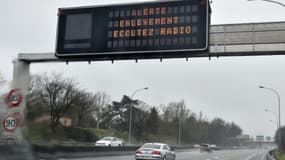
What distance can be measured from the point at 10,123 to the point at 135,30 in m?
14.8

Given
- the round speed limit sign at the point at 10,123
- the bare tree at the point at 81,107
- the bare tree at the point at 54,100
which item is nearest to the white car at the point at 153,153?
the bare tree at the point at 54,100

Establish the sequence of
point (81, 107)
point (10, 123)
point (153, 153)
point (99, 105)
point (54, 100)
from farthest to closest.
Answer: point (99, 105) → point (81, 107) → point (153, 153) → point (54, 100) → point (10, 123)

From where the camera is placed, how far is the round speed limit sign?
13.4 m

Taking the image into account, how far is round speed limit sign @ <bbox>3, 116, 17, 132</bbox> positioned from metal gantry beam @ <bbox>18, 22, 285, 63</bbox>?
1559cm

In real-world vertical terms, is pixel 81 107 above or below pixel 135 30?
below

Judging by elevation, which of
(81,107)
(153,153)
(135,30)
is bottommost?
(153,153)

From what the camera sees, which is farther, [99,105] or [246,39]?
[99,105]

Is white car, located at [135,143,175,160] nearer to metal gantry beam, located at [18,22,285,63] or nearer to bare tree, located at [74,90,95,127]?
metal gantry beam, located at [18,22,285,63]

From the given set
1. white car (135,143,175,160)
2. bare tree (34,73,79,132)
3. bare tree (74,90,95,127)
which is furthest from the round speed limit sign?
bare tree (74,90,95,127)

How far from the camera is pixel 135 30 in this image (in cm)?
2736

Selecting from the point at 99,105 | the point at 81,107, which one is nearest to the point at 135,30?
the point at 81,107

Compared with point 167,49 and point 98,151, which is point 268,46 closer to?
point 167,49

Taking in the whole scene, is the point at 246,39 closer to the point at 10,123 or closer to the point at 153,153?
the point at 153,153

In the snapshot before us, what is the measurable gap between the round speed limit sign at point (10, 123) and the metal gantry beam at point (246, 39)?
1559cm
